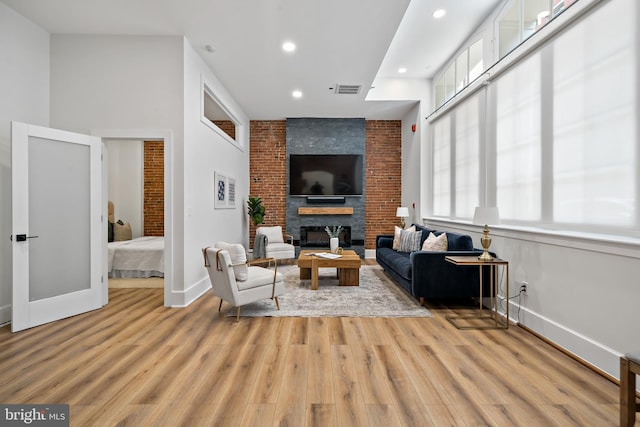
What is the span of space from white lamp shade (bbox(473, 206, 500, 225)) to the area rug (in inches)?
46.8

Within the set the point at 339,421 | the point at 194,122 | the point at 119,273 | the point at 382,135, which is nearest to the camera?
the point at 339,421

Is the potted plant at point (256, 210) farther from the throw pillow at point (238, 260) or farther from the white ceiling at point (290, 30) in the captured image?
the throw pillow at point (238, 260)

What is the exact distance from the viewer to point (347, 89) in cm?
538

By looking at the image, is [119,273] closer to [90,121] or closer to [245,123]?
[90,121]

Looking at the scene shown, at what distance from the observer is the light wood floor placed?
5.75 ft

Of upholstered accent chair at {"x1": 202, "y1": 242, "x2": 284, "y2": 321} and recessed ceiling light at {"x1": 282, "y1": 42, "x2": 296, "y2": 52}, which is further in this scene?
recessed ceiling light at {"x1": 282, "y1": 42, "x2": 296, "y2": 52}

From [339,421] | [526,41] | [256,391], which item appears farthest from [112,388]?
Answer: [526,41]

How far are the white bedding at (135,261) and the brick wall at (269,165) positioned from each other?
9.21 ft

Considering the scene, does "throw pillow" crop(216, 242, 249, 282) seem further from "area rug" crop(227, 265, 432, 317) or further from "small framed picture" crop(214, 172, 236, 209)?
"small framed picture" crop(214, 172, 236, 209)

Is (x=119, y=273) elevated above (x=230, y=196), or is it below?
below

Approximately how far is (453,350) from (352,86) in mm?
4342

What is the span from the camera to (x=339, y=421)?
1697 mm

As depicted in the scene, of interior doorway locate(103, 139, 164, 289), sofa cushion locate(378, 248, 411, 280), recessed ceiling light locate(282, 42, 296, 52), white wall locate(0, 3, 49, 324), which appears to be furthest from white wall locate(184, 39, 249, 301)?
sofa cushion locate(378, 248, 411, 280)

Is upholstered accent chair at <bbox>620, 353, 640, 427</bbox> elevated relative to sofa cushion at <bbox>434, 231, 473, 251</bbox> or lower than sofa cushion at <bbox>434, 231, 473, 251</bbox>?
lower
